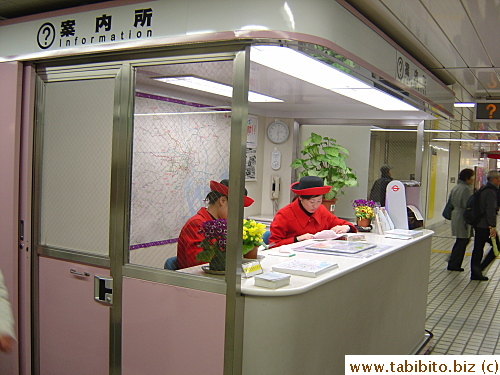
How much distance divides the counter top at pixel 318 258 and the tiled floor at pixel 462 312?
1.31 m

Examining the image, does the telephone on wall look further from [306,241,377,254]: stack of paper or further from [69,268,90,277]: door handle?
[69,268,90,277]: door handle

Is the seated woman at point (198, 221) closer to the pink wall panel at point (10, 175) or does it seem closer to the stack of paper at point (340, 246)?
the stack of paper at point (340, 246)

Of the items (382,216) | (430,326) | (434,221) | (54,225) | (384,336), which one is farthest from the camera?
(434,221)

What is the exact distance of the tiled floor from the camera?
5461 millimetres

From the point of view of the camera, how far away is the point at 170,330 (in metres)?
3.07

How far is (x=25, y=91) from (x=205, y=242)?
5.90 feet

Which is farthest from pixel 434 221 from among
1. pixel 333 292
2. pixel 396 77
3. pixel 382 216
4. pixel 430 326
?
pixel 333 292

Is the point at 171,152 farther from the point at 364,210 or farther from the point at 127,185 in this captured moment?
the point at 364,210

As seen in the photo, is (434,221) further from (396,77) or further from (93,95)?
(93,95)

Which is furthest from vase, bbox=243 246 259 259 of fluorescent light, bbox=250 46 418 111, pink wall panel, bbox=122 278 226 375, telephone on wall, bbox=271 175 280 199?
telephone on wall, bbox=271 175 280 199

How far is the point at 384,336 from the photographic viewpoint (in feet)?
13.7

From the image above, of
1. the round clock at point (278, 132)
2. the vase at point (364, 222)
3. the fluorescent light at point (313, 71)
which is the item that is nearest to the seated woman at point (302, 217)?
the vase at point (364, 222)

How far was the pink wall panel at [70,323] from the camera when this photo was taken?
11.3 feet

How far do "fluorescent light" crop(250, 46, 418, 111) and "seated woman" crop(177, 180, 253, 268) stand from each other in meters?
0.89
